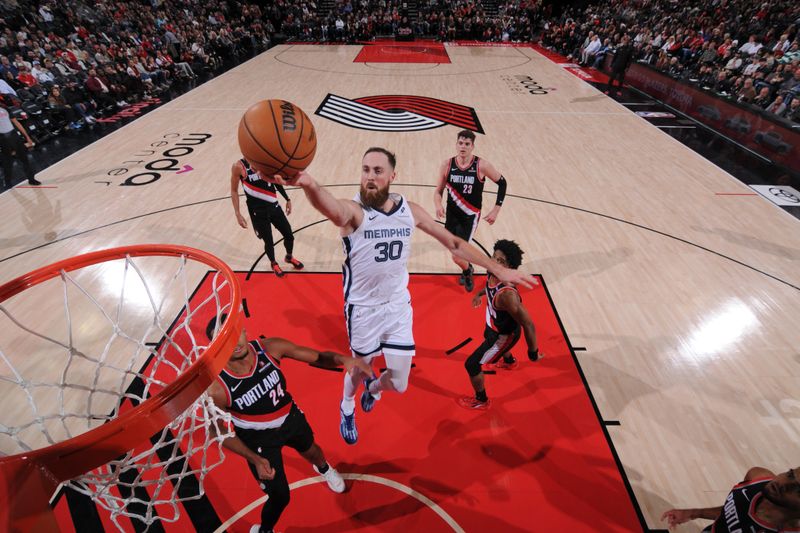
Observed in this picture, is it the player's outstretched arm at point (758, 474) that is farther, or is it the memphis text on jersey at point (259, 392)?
the memphis text on jersey at point (259, 392)

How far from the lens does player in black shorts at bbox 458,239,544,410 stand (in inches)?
123

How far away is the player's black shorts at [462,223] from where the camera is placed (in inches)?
191

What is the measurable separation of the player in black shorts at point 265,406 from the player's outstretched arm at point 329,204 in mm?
805

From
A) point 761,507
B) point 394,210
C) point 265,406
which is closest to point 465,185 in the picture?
point 394,210

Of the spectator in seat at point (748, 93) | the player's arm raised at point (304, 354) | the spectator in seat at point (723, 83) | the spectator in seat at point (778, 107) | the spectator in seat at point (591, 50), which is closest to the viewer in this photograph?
the player's arm raised at point (304, 354)

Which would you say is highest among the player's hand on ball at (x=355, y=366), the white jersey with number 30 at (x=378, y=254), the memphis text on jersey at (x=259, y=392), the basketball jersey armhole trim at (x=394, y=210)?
the basketball jersey armhole trim at (x=394, y=210)

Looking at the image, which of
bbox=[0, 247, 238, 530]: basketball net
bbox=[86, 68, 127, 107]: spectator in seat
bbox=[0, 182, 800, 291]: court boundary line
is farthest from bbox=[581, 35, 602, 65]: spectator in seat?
bbox=[0, 247, 238, 530]: basketball net

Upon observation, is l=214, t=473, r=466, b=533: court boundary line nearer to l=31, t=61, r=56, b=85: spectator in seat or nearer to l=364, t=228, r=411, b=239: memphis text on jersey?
l=364, t=228, r=411, b=239: memphis text on jersey

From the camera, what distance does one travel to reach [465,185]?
466 cm

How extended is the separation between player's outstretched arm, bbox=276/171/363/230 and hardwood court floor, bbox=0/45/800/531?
9.15 ft

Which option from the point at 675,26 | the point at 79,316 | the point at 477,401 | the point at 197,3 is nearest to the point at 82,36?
the point at 197,3

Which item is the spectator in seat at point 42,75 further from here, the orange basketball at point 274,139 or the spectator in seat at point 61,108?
the orange basketball at point 274,139

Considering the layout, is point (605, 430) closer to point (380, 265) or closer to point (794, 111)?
point (380, 265)

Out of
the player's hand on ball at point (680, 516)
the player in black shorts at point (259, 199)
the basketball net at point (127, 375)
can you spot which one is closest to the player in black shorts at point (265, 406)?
the basketball net at point (127, 375)
